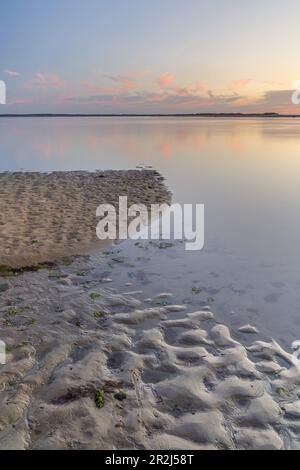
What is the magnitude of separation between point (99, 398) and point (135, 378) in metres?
0.61

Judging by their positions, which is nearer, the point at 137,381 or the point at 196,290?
the point at 137,381

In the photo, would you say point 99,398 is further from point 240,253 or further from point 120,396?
point 240,253

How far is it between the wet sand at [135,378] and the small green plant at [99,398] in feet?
0.04

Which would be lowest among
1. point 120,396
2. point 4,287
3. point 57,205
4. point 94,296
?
point 120,396

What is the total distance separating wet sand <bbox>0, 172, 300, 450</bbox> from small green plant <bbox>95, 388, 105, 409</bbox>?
12 mm

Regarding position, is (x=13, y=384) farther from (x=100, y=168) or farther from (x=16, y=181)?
(x=100, y=168)

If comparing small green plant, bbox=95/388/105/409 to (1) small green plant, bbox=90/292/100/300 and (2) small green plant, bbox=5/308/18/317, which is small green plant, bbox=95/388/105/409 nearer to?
(2) small green plant, bbox=5/308/18/317

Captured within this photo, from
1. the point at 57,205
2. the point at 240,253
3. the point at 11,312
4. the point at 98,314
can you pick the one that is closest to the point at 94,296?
the point at 98,314

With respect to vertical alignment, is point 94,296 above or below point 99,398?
above

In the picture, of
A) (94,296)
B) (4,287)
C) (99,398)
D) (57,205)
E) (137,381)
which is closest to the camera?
(99,398)

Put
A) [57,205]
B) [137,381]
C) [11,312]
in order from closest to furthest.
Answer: [137,381], [11,312], [57,205]

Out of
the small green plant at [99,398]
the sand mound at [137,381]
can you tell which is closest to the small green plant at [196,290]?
the sand mound at [137,381]

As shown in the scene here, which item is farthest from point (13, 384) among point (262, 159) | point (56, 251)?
point (262, 159)

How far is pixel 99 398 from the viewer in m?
5.00
